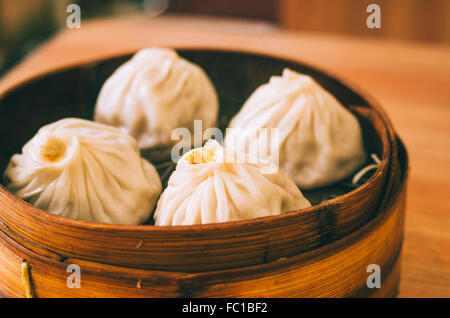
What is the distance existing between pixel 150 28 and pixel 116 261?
1.93 meters

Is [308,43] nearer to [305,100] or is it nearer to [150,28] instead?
[150,28]

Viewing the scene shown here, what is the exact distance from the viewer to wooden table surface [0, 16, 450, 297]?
120 cm

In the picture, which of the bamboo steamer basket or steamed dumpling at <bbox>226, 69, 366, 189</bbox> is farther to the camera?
steamed dumpling at <bbox>226, 69, 366, 189</bbox>

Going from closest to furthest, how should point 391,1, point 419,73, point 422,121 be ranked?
1. point 422,121
2. point 419,73
3. point 391,1

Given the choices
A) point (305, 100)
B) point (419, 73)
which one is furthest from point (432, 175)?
point (419, 73)

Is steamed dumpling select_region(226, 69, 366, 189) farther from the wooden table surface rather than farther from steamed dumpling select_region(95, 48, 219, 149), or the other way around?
the wooden table surface

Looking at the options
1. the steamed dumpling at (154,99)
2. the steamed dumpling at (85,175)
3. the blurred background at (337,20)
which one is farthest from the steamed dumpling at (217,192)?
the blurred background at (337,20)

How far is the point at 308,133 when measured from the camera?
121 cm

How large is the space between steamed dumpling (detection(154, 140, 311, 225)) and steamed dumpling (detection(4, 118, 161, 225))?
12 cm

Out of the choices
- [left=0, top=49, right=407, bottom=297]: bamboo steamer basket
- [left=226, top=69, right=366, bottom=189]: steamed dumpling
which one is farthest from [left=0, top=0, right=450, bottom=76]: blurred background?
[left=0, top=49, right=407, bottom=297]: bamboo steamer basket

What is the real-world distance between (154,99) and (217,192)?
521 millimetres

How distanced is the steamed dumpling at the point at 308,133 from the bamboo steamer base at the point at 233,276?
0.31 meters

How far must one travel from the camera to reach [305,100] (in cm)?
122

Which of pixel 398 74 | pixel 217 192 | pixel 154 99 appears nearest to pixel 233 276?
pixel 217 192
